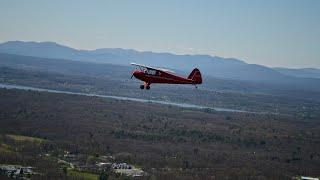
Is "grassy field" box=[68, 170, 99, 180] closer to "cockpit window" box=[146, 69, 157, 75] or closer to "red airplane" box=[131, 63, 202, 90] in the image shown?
"red airplane" box=[131, 63, 202, 90]

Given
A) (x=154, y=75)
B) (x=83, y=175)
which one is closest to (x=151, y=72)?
(x=154, y=75)

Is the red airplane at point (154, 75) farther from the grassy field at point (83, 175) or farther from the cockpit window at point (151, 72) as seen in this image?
the grassy field at point (83, 175)

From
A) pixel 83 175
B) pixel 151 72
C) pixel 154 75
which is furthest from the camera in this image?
pixel 83 175

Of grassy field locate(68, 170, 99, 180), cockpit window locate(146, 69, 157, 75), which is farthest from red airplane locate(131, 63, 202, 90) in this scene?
grassy field locate(68, 170, 99, 180)

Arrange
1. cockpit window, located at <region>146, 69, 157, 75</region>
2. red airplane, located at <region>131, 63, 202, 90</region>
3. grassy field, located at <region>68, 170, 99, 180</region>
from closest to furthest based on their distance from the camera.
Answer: red airplane, located at <region>131, 63, 202, 90</region>, cockpit window, located at <region>146, 69, 157, 75</region>, grassy field, located at <region>68, 170, 99, 180</region>

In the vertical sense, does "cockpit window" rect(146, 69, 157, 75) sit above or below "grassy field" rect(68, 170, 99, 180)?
above

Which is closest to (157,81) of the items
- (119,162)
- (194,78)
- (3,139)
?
(194,78)

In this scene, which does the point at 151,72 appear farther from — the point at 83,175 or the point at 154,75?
the point at 83,175

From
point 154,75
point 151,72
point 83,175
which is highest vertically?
point 151,72

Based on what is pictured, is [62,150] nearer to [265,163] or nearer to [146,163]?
[146,163]

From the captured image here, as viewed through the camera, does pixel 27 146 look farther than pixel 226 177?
Yes

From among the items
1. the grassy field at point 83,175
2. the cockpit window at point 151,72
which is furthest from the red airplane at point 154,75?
the grassy field at point 83,175
